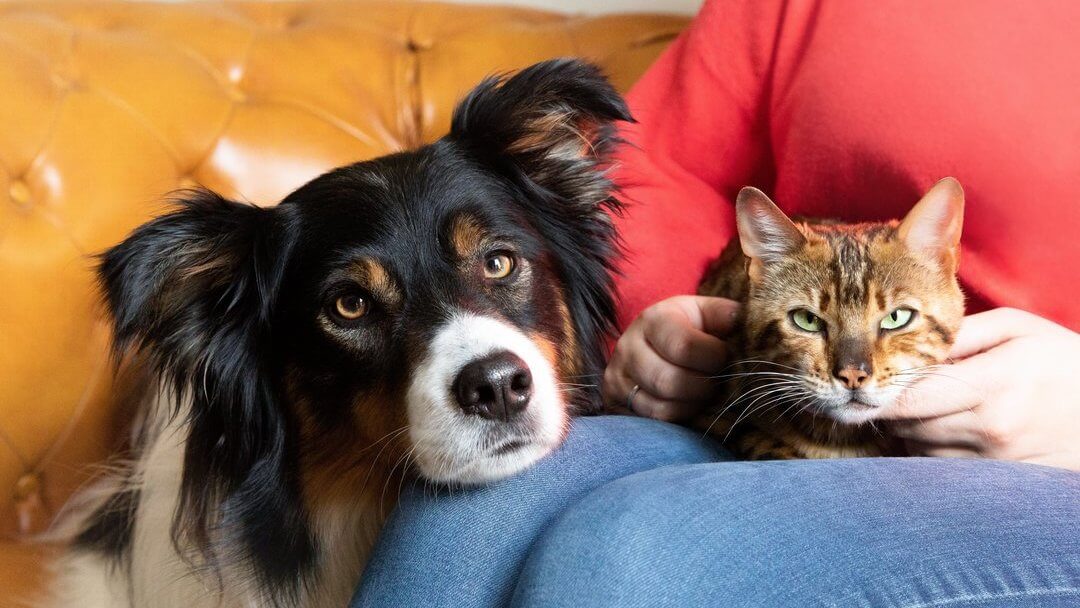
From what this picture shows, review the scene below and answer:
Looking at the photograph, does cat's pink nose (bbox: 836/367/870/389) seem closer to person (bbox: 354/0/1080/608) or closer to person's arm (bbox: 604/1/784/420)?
person (bbox: 354/0/1080/608)

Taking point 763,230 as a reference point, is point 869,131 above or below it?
above

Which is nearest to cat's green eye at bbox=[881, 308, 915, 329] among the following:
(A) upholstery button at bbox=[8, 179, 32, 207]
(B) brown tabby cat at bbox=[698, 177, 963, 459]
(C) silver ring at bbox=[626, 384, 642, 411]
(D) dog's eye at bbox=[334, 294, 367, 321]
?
(B) brown tabby cat at bbox=[698, 177, 963, 459]

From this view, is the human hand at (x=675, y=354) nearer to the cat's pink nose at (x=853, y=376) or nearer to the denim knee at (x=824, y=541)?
the cat's pink nose at (x=853, y=376)

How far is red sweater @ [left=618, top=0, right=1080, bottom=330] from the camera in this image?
1266mm

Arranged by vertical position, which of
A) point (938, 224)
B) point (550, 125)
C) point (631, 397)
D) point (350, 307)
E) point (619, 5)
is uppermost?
point (619, 5)

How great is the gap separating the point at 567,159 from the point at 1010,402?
815 millimetres

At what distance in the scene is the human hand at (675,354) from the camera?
137 centimetres

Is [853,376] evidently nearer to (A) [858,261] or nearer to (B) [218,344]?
(A) [858,261]

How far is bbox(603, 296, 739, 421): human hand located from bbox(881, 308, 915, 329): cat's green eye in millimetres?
243

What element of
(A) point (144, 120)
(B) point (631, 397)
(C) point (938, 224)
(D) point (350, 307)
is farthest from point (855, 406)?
(A) point (144, 120)

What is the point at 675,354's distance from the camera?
4.49 ft

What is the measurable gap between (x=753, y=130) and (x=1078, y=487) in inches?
36.8

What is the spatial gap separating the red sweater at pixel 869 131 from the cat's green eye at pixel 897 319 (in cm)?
20

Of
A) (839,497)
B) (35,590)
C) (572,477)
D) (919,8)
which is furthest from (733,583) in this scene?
(35,590)
